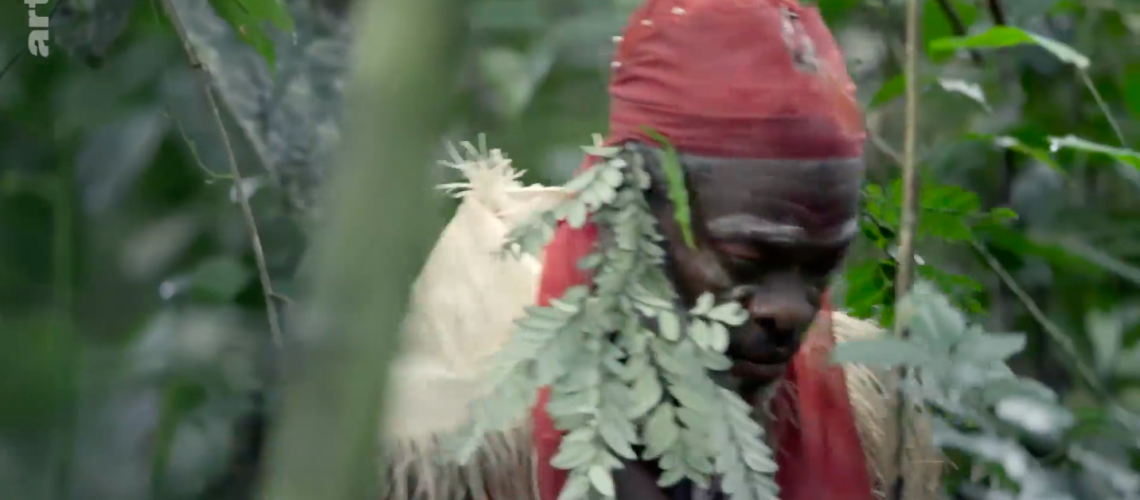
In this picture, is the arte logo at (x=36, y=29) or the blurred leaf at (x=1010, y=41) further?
the arte logo at (x=36, y=29)

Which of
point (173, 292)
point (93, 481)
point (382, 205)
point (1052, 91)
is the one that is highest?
point (382, 205)

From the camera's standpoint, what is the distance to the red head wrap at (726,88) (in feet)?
1.76

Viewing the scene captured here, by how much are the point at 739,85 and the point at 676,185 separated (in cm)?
6

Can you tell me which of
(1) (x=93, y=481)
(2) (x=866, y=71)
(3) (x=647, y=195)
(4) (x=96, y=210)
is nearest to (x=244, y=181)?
(4) (x=96, y=210)

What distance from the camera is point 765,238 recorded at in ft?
1.79

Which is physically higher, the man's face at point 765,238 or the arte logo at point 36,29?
the arte logo at point 36,29

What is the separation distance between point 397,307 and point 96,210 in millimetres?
682

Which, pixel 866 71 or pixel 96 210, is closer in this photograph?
pixel 96 210

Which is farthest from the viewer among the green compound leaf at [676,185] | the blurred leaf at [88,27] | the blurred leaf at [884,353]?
the blurred leaf at [88,27]

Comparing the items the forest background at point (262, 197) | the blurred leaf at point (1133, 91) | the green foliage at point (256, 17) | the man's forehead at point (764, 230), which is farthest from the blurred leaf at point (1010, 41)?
the green foliage at point (256, 17)

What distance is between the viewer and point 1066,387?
0.78 metres

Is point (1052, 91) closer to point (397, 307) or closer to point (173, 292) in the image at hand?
point (173, 292)

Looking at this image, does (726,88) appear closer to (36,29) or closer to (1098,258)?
(1098,258)

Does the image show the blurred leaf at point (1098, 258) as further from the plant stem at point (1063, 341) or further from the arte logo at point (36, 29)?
the arte logo at point (36, 29)
